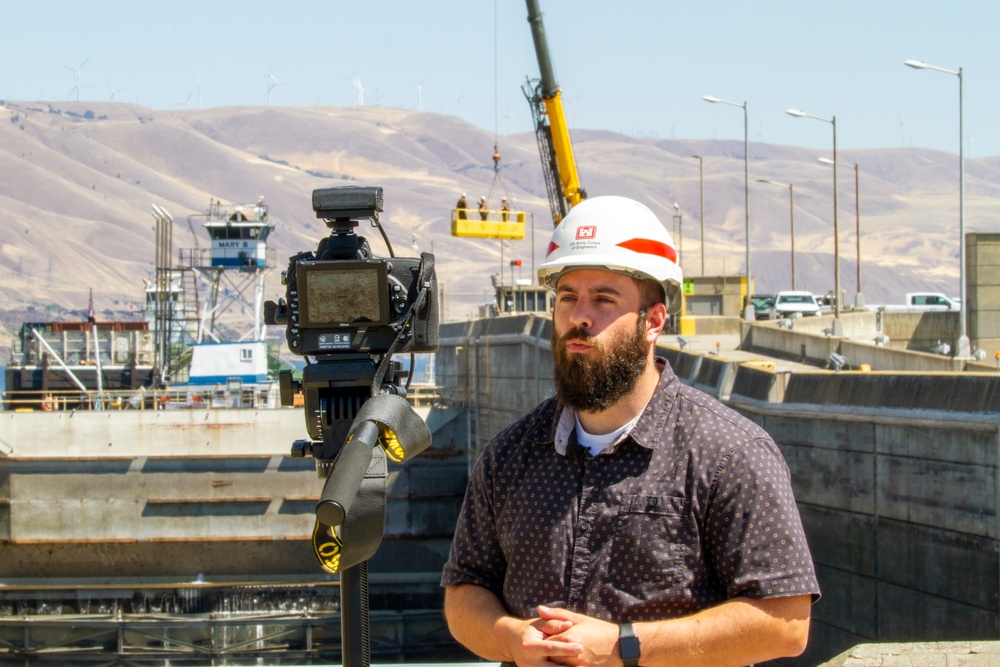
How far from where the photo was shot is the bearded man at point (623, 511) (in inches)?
123

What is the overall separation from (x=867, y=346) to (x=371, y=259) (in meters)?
20.3

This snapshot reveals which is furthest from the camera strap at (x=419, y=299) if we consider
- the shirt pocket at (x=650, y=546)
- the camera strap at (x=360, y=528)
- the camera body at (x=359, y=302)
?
the shirt pocket at (x=650, y=546)

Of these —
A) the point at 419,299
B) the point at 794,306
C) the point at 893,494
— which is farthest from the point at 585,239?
the point at 794,306

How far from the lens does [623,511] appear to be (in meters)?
3.24

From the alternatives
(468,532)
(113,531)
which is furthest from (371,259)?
(113,531)

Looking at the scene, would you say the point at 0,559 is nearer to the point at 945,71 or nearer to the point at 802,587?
the point at 945,71

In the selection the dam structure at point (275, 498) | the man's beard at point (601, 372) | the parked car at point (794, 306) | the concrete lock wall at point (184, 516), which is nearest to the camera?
the man's beard at point (601, 372)

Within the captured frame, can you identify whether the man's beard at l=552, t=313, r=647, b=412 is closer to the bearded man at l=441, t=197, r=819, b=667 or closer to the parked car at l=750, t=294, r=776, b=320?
the bearded man at l=441, t=197, r=819, b=667

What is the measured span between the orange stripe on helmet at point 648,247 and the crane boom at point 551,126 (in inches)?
1393

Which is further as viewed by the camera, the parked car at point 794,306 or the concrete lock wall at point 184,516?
the parked car at point 794,306

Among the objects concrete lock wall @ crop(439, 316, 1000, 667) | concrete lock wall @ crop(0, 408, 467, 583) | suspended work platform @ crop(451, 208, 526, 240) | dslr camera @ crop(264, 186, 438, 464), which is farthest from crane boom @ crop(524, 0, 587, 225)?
dslr camera @ crop(264, 186, 438, 464)

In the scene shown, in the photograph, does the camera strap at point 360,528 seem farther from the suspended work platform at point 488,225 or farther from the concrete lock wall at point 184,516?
the suspended work platform at point 488,225

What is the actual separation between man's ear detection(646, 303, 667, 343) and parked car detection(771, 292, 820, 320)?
4615cm

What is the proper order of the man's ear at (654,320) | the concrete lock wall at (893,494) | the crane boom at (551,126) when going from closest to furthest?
the man's ear at (654,320) < the concrete lock wall at (893,494) < the crane boom at (551,126)
